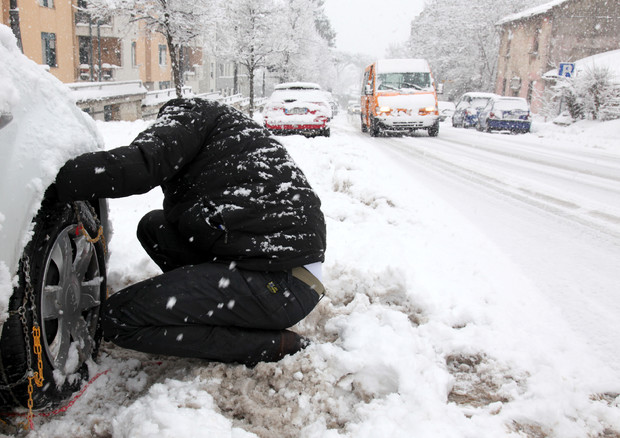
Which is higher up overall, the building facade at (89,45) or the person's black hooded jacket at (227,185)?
the building facade at (89,45)

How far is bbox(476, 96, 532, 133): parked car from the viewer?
20141 mm

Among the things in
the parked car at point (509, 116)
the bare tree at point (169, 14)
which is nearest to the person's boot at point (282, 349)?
the bare tree at point (169, 14)

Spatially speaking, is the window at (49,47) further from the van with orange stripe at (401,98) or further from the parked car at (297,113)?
the van with orange stripe at (401,98)

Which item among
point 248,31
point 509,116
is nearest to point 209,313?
point 509,116

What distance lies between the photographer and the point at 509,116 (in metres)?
20.1

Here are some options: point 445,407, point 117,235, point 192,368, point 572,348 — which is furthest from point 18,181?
point 572,348

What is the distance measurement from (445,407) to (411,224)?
2.83 meters

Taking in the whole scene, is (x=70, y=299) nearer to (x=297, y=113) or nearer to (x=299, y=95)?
(x=297, y=113)

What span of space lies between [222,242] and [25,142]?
0.86 meters

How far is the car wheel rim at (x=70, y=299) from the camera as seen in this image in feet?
6.32

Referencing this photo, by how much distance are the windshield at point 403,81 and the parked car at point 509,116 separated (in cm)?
566

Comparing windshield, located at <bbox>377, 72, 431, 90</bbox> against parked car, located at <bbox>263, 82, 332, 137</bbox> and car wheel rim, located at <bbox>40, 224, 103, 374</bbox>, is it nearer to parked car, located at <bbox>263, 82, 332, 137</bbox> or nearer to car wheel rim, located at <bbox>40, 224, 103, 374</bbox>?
parked car, located at <bbox>263, 82, 332, 137</bbox>

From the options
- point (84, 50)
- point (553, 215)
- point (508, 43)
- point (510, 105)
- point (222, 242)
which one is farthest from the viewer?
point (508, 43)

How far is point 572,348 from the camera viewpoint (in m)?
2.55
